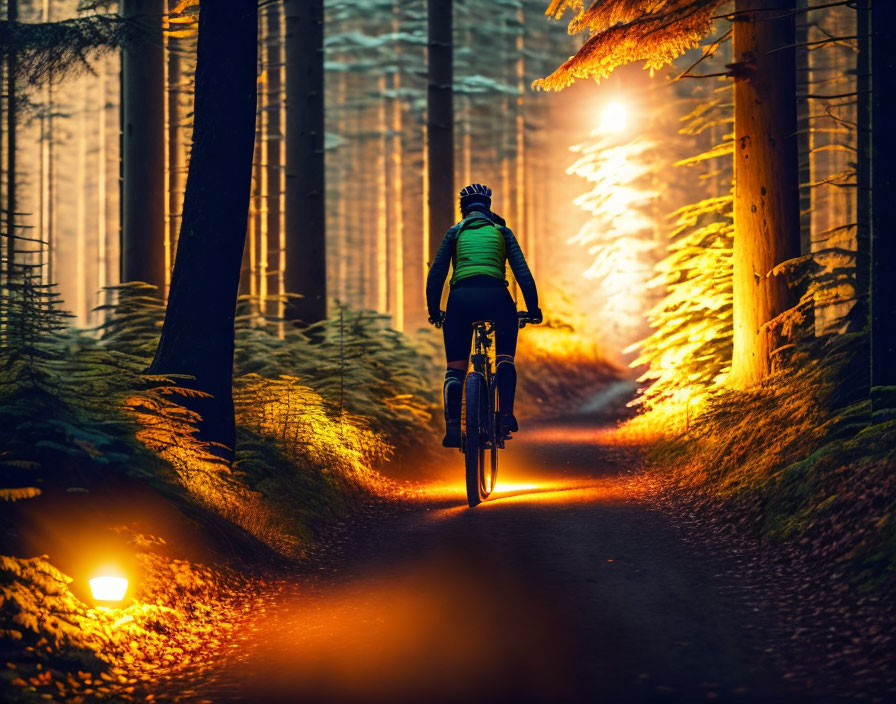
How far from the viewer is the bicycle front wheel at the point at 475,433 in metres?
10.0

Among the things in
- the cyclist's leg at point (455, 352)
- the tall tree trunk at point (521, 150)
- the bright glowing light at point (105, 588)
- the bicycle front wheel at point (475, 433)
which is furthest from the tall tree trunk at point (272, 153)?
the tall tree trunk at point (521, 150)

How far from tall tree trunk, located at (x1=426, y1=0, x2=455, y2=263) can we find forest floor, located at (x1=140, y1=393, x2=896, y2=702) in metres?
12.0

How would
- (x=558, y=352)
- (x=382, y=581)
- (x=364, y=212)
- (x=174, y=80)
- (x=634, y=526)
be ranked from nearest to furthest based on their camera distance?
(x=382, y=581) < (x=634, y=526) < (x=174, y=80) < (x=558, y=352) < (x=364, y=212)

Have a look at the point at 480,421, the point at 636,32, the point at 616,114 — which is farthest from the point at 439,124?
the point at 616,114

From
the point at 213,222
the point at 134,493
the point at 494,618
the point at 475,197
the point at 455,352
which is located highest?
the point at 475,197

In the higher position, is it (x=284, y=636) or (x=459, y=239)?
(x=459, y=239)

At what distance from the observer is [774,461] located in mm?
9508

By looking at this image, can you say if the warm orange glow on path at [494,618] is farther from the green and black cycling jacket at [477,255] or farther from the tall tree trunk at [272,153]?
the tall tree trunk at [272,153]

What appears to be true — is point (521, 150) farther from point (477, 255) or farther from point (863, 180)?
point (477, 255)

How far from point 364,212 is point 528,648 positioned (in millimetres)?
60282

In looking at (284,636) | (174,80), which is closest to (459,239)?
(284,636)

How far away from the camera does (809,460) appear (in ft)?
27.8

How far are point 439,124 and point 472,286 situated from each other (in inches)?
470

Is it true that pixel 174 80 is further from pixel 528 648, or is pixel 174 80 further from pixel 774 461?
pixel 528 648
